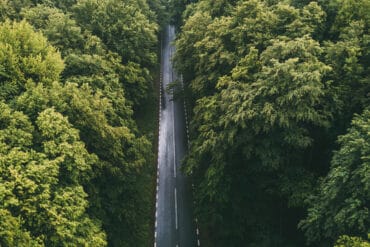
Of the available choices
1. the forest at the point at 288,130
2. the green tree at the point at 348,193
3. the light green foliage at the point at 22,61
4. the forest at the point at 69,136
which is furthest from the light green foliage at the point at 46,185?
the green tree at the point at 348,193

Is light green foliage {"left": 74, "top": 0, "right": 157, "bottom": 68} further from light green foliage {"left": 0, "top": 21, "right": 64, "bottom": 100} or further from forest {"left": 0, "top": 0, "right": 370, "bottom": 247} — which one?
light green foliage {"left": 0, "top": 21, "right": 64, "bottom": 100}

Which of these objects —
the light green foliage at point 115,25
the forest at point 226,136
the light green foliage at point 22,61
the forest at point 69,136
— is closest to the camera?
the forest at point 69,136

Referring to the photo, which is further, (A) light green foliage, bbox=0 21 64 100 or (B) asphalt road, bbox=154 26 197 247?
(B) asphalt road, bbox=154 26 197 247

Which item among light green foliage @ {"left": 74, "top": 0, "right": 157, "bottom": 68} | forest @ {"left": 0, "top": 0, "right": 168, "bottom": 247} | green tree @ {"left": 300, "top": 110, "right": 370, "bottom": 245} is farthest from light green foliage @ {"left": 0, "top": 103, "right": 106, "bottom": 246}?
light green foliage @ {"left": 74, "top": 0, "right": 157, "bottom": 68}

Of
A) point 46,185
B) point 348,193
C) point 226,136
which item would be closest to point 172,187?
point 226,136

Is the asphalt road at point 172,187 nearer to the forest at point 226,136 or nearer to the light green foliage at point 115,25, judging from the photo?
the forest at point 226,136
